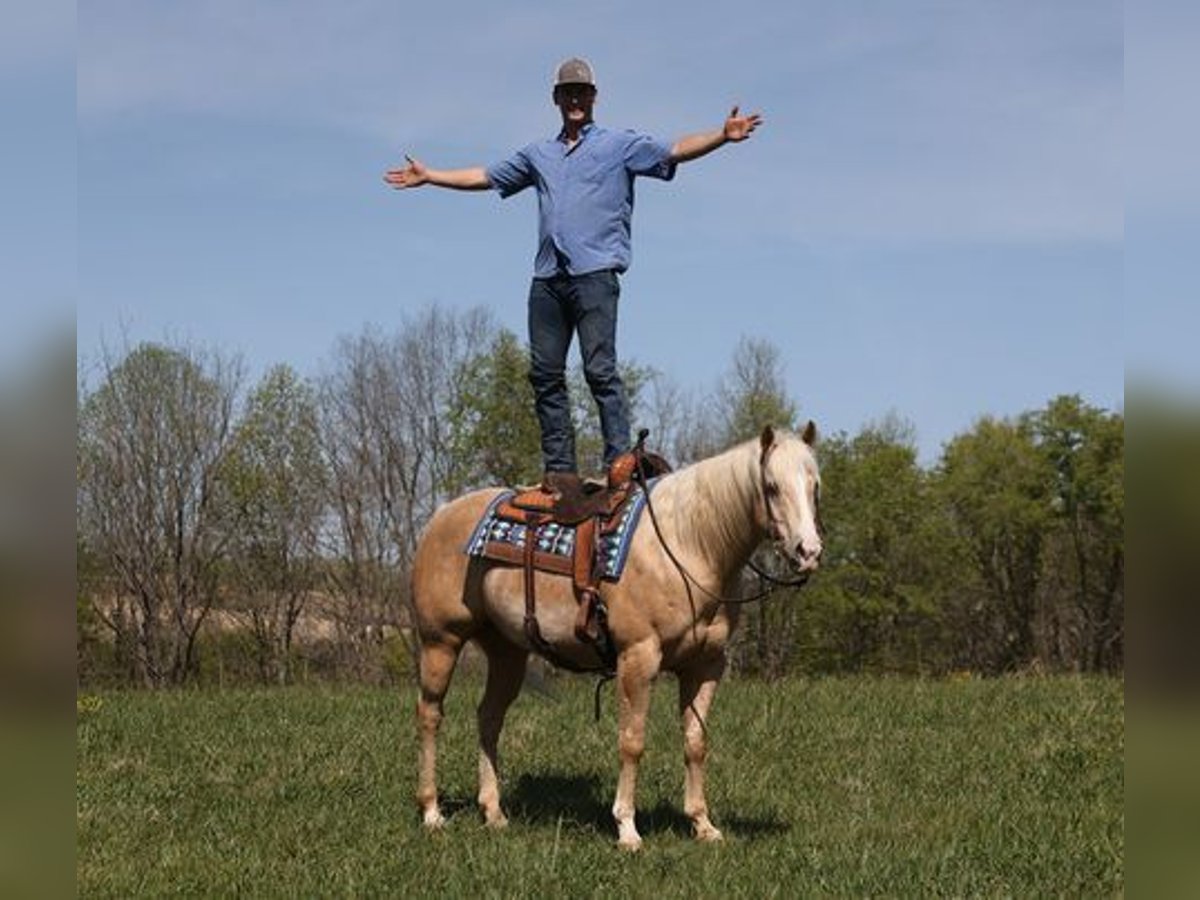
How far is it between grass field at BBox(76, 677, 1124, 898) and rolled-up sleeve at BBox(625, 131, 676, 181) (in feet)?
14.0

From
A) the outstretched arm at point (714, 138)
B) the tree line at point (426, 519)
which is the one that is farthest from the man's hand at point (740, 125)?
the tree line at point (426, 519)

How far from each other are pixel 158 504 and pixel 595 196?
143 feet

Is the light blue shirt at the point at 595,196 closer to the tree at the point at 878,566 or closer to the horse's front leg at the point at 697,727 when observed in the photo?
the horse's front leg at the point at 697,727

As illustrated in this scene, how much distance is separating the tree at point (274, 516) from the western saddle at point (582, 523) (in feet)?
141

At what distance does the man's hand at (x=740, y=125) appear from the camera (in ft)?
25.3

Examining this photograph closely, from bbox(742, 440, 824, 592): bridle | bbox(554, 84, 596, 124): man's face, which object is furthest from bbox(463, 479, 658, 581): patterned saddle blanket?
bbox(554, 84, 596, 124): man's face

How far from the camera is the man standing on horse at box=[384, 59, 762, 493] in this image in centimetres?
823

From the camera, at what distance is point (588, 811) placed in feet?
28.5

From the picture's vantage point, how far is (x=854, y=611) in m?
57.8

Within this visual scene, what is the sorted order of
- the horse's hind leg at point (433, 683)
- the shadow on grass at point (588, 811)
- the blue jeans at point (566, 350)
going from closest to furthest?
the shadow on grass at point (588, 811) < the blue jeans at point (566, 350) < the horse's hind leg at point (433, 683)

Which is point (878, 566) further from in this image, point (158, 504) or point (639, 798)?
point (639, 798)
